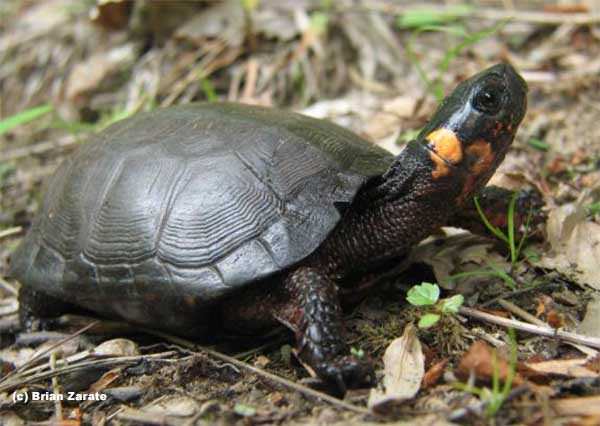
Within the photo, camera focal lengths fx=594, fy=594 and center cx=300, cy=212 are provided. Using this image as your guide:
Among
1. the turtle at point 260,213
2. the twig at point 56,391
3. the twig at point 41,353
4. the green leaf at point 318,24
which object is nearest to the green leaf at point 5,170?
the turtle at point 260,213

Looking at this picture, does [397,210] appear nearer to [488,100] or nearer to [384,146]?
[488,100]

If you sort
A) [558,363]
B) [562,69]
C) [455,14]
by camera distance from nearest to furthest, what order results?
[558,363] < [562,69] < [455,14]

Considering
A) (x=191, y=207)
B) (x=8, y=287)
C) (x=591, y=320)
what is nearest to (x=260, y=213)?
(x=191, y=207)

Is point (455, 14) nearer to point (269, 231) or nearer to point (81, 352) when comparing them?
point (269, 231)

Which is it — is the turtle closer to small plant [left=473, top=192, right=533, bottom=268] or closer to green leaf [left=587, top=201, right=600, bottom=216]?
small plant [left=473, top=192, right=533, bottom=268]

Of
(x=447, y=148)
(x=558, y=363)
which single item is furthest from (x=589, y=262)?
(x=447, y=148)

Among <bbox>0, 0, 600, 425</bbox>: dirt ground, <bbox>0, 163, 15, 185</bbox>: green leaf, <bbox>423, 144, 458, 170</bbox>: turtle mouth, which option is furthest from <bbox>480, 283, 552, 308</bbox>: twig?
<bbox>0, 163, 15, 185</bbox>: green leaf
